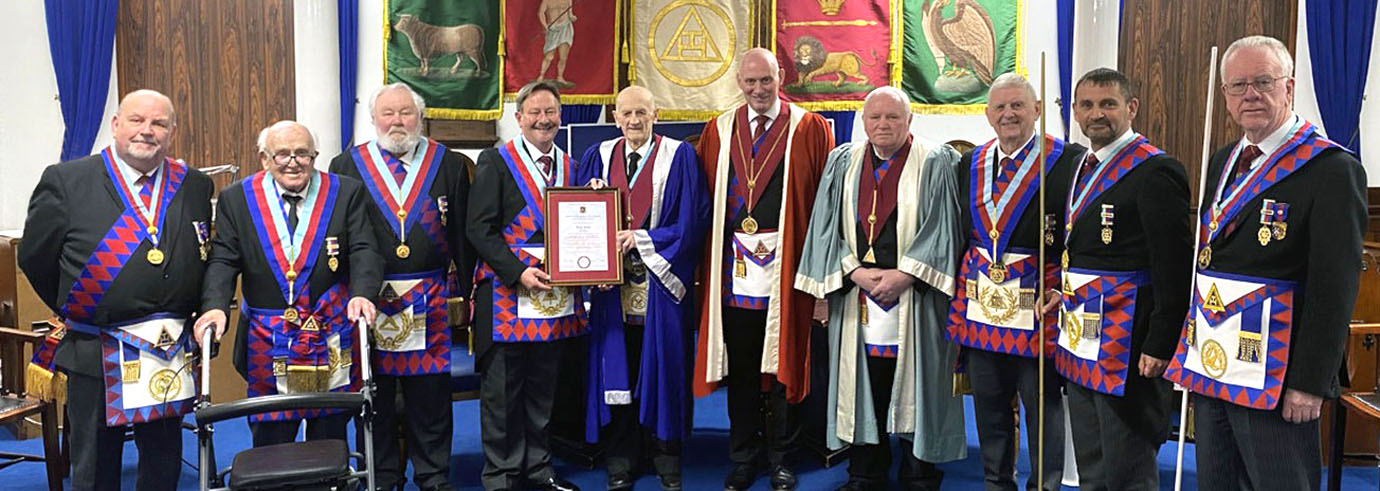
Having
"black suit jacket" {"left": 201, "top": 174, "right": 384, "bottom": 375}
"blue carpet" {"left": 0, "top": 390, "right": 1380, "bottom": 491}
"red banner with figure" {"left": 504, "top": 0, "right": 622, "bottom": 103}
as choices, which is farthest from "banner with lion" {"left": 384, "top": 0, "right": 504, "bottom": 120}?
"black suit jacket" {"left": 201, "top": 174, "right": 384, "bottom": 375}

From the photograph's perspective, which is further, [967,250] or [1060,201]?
[967,250]

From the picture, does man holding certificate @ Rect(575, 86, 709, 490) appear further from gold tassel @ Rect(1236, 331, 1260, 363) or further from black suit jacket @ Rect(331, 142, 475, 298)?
gold tassel @ Rect(1236, 331, 1260, 363)

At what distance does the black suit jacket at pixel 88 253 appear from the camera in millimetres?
3043

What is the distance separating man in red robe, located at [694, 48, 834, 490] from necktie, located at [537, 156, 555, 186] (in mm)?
606

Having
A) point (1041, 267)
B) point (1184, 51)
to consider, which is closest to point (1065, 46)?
point (1184, 51)

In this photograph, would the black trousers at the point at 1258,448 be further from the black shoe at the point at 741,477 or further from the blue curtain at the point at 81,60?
the blue curtain at the point at 81,60

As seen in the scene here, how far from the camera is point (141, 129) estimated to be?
10.0 ft

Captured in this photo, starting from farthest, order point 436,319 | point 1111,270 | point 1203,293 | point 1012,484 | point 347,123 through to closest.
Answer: point 347,123
point 436,319
point 1012,484
point 1111,270
point 1203,293

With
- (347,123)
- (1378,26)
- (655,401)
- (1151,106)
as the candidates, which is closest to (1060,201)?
(655,401)

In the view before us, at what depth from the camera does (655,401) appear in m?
4.14

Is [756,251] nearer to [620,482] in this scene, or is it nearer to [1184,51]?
[620,482]

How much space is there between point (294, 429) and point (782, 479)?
5.94 ft

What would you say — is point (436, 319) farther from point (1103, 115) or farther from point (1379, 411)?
point (1379, 411)

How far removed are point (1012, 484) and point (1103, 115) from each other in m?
1.30
